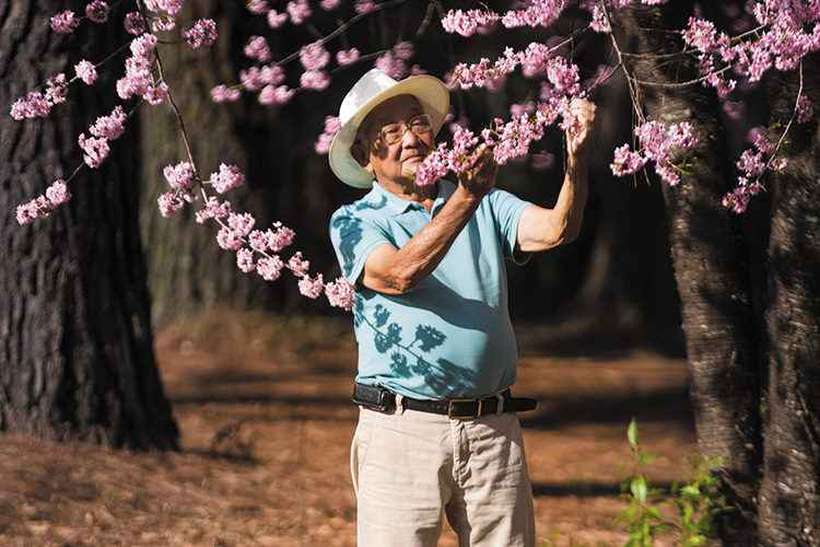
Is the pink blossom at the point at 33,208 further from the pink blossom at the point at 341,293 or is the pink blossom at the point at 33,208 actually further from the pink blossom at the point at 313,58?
the pink blossom at the point at 341,293

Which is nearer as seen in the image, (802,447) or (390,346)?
(390,346)

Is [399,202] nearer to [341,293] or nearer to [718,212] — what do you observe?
[341,293]

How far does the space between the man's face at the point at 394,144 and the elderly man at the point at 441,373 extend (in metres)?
0.02

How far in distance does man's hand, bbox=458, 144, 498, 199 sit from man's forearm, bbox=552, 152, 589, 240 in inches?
10.4

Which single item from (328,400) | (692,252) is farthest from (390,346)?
(328,400)

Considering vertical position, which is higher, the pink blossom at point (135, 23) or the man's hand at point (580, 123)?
the pink blossom at point (135, 23)

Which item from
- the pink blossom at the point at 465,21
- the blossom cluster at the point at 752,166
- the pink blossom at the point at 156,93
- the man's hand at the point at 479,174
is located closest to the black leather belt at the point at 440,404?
the man's hand at the point at 479,174

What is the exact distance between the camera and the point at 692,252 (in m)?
5.64

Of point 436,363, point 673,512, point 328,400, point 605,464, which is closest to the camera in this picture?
point 436,363

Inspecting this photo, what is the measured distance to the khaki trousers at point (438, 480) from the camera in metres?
4.13

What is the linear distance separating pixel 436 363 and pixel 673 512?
145 inches

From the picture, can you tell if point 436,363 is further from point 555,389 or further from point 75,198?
point 555,389

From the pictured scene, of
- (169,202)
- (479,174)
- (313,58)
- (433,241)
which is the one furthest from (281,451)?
(479,174)

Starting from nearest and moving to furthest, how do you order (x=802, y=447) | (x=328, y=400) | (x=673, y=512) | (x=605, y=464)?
(x=802, y=447)
(x=673, y=512)
(x=605, y=464)
(x=328, y=400)
